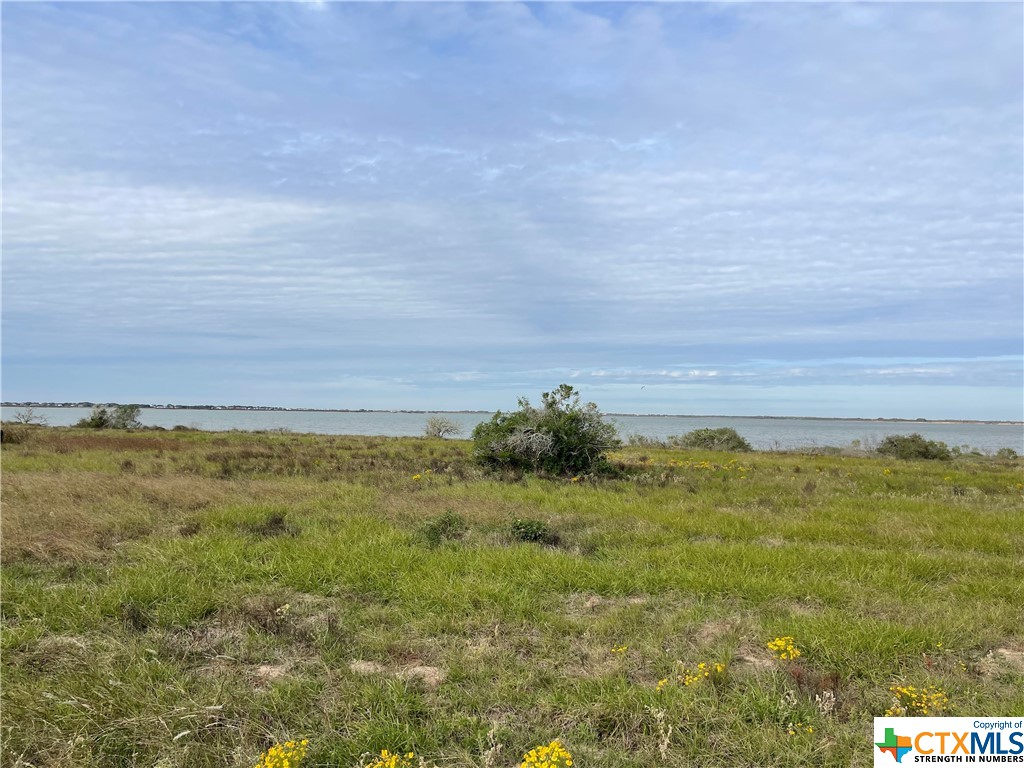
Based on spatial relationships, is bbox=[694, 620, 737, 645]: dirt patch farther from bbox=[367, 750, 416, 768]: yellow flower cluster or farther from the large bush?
the large bush

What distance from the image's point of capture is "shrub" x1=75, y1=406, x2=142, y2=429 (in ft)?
147

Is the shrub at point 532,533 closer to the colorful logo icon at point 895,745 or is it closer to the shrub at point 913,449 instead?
the colorful logo icon at point 895,745

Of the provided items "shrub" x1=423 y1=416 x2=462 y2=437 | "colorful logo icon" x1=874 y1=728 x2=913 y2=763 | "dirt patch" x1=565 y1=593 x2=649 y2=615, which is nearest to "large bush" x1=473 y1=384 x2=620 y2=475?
→ "dirt patch" x1=565 y1=593 x2=649 y2=615

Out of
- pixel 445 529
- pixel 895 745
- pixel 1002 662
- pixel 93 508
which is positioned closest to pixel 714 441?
pixel 445 529

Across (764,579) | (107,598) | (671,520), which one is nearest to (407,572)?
(107,598)

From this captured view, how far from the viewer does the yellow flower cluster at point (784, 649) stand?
15.4 ft

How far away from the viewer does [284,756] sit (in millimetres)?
3461

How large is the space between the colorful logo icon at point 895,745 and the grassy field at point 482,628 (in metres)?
0.10

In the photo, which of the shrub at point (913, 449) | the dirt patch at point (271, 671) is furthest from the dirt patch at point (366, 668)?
the shrub at point (913, 449)

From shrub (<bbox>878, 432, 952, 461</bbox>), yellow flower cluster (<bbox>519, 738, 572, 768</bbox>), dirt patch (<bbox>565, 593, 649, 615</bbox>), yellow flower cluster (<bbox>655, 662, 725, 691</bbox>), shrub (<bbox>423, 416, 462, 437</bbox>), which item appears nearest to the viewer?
yellow flower cluster (<bbox>519, 738, 572, 768</bbox>)

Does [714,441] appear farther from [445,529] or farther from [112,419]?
[112,419]

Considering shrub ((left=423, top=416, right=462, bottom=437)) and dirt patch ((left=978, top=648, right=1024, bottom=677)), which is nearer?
dirt patch ((left=978, top=648, right=1024, bottom=677))

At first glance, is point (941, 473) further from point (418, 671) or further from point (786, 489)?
point (418, 671)

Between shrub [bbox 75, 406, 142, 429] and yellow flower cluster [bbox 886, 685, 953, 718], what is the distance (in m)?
51.2
